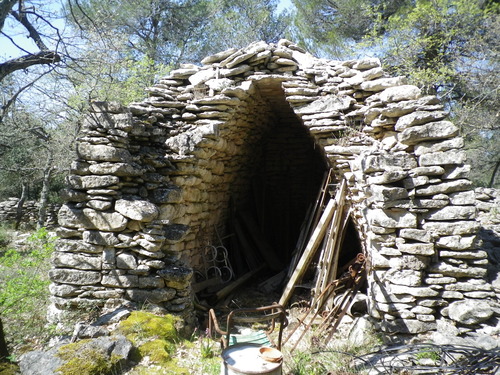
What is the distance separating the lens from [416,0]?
444 inches

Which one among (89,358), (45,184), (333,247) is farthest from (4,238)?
(333,247)

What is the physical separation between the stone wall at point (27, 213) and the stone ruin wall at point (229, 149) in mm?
9160

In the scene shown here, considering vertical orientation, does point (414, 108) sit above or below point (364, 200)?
above

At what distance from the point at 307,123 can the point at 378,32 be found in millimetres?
8661

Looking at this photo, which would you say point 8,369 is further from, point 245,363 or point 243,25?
point 243,25

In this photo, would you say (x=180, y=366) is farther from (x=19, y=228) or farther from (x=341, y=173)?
(x=19, y=228)

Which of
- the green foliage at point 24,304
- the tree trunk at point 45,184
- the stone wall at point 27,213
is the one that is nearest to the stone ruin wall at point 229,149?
the green foliage at point 24,304

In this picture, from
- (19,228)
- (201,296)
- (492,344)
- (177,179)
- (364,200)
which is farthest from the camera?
(19,228)

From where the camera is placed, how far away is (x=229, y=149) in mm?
5699

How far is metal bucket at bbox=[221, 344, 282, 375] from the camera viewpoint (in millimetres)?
2420

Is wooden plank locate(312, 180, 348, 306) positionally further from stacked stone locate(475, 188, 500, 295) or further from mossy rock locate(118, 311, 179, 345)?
mossy rock locate(118, 311, 179, 345)

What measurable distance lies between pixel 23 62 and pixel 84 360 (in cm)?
309

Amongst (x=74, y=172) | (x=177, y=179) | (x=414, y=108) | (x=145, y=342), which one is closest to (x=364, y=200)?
(x=414, y=108)

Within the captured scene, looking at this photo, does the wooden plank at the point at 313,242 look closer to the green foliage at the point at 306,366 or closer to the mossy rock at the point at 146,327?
the green foliage at the point at 306,366
